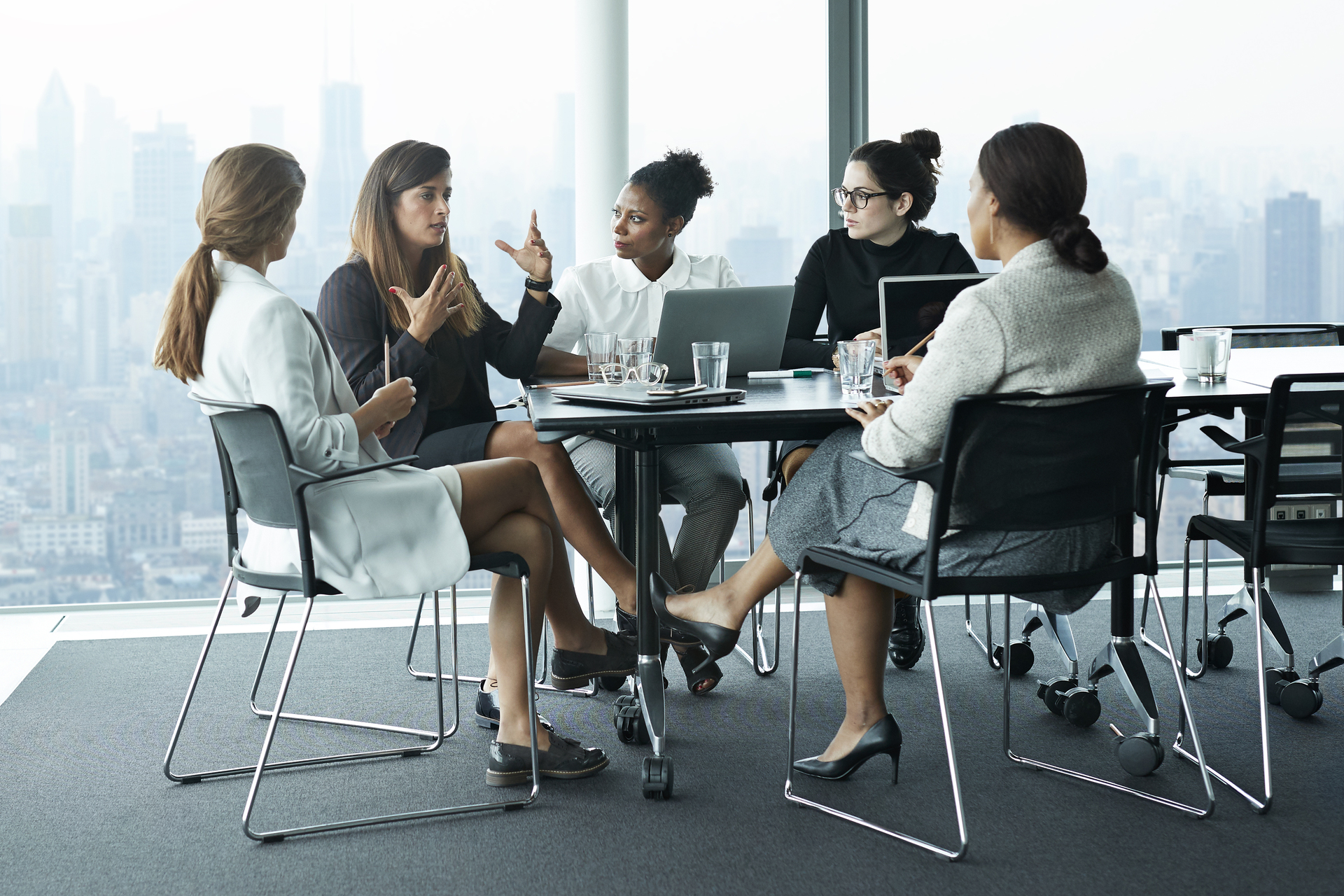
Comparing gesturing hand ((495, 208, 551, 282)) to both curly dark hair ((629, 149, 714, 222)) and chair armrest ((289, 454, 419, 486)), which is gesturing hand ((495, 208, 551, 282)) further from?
chair armrest ((289, 454, 419, 486))

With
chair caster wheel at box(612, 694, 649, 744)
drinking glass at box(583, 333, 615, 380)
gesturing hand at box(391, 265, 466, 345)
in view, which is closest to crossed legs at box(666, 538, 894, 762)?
chair caster wheel at box(612, 694, 649, 744)

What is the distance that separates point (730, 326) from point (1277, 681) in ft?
5.11

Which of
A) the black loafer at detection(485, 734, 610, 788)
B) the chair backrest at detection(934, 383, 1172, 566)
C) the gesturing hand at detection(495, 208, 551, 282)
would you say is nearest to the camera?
the chair backrest at detection(934, 383, 1172, 566)

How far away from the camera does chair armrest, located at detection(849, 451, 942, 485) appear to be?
201 cm

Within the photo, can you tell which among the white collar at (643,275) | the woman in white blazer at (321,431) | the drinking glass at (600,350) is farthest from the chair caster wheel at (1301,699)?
the white collar at (643,275)

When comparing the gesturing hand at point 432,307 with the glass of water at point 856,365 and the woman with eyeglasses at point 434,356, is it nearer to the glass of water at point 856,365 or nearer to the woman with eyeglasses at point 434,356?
the woman with eyeglasses at point 434,356

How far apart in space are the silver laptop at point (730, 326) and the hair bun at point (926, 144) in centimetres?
92

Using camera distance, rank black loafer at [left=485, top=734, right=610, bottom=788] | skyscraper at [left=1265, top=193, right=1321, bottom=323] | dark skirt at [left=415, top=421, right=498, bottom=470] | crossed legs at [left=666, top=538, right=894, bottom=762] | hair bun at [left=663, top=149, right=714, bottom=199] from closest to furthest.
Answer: crossed legs at [left=666, top=538, right=894, bottom=762]
black loafer at [left=485, top=734, right=610, bottom=788]
dark skirt at [left=415, top=421, right=498, bottom=470]
hair bun at [left=663, top=149, right=714, bottom=199]
skyscraper at [left=1265, top=193, right=1321, bottom=323]

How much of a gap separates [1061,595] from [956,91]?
2235 millimetres

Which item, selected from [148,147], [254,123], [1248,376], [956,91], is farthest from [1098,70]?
[148,147]

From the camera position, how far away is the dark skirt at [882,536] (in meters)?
2.13

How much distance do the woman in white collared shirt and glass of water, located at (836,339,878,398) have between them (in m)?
0.71

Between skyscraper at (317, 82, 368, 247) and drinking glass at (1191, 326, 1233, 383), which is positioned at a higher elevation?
skyscraper at (317, 82, 368, 247)

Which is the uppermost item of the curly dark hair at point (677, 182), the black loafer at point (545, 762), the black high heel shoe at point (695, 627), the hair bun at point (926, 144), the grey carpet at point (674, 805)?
the hair bun at point (926, 144)
